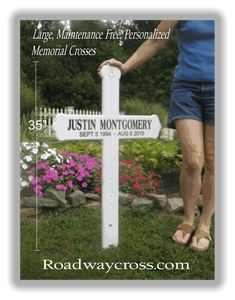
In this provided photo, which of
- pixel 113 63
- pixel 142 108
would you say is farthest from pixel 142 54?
pixel 142 108

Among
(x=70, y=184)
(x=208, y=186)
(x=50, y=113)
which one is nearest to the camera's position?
(x=50, y=113)

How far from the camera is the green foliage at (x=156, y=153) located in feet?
14.1

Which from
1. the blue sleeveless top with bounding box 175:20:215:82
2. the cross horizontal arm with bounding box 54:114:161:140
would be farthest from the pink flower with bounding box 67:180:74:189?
the blue sleeveless top with bounding box 175:20:215:82

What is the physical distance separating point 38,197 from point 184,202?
99 centimetres

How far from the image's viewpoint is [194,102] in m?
4.24

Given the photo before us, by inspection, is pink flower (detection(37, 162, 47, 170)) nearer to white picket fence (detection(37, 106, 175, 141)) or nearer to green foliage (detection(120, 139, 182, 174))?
white picket fence (detection(37, 106, 175, 141))

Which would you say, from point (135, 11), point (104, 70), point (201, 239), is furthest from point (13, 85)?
point (201, 239)

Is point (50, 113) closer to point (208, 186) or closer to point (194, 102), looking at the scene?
point (194, 102)

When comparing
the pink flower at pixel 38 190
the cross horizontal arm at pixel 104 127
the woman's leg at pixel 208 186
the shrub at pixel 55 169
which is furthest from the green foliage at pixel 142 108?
the pink flower at pixel 38 190

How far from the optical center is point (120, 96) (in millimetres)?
4277

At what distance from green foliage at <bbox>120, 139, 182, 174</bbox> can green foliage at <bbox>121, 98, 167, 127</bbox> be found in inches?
6.1

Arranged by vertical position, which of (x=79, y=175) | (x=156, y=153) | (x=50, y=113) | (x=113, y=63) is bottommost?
(x=79, y=175)

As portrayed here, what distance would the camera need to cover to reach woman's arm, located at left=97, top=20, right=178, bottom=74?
13.8ft

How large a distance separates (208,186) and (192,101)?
579 millimetres
